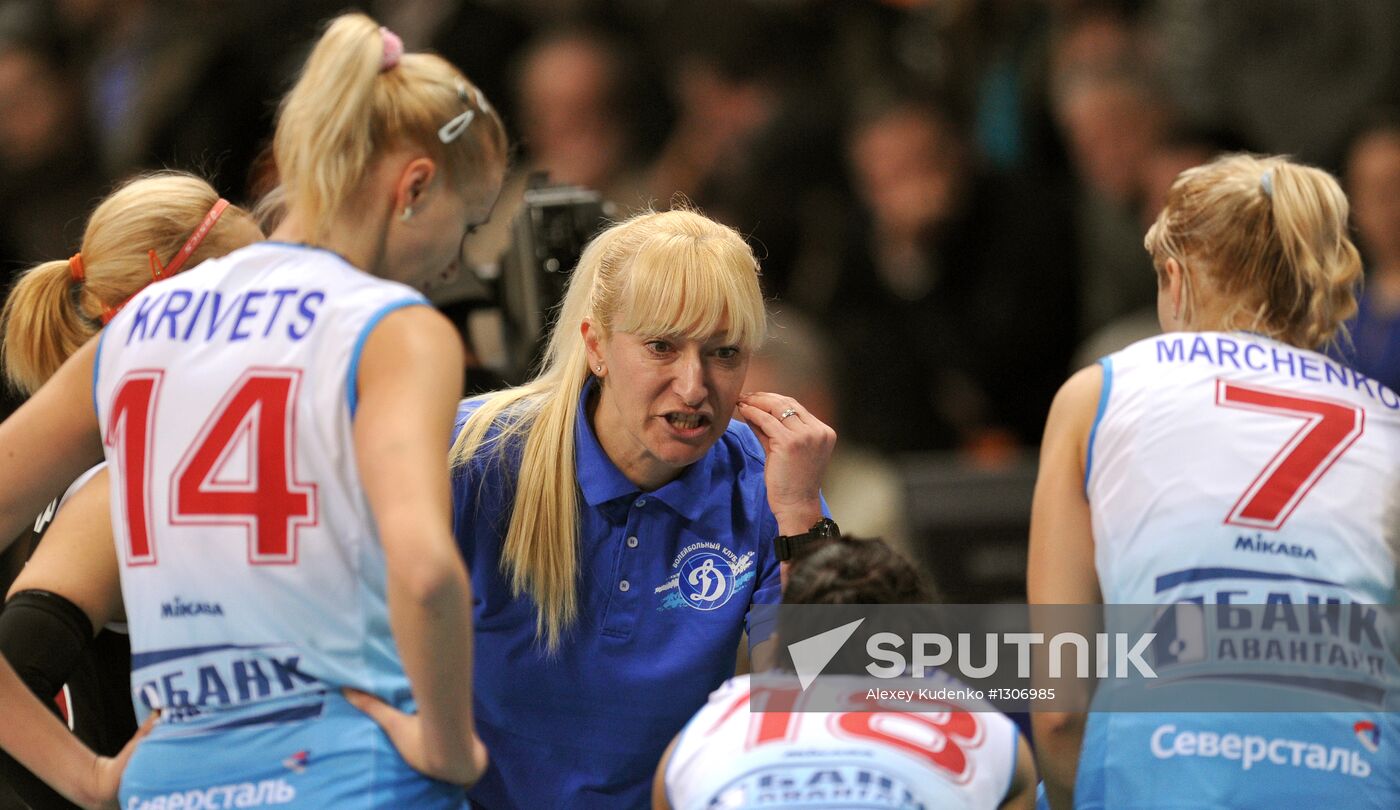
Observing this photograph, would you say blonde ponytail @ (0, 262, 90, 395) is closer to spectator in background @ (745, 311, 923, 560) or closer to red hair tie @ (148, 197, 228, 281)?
red hair tie @ (148, 197, 228, 281)

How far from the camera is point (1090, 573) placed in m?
2.67

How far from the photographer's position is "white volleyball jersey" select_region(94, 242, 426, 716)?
6.80ft

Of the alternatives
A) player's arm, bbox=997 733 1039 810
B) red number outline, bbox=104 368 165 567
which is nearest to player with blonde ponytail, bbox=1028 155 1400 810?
player's arm, bbox=997 733 1039 810

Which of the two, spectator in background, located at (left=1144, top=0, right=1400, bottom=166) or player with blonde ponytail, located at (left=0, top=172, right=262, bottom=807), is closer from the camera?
player with blonde ponytail, located at (left=0, top=172, right=262, bottom=807)

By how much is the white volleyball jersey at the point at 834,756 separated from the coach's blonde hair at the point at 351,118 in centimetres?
85

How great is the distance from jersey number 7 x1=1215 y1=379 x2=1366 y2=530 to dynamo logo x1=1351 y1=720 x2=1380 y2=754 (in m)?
0.33

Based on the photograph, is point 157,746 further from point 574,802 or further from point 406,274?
point 574,802

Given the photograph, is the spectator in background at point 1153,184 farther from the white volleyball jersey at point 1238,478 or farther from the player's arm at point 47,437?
the player's arm at point 47,437

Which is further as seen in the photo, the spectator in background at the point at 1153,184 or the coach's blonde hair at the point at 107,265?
A: the spectator in background at the point at 1153,184

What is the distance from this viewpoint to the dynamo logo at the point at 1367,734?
8.29 feet

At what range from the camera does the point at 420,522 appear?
197 cm

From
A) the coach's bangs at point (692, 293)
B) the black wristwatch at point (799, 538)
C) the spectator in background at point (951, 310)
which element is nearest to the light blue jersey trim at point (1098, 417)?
the black wristwatch at point (799, 538)

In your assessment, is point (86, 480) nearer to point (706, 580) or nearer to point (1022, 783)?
point (706, 580)

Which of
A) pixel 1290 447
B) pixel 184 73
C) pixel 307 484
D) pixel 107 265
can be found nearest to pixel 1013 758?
pixel 1290 447
